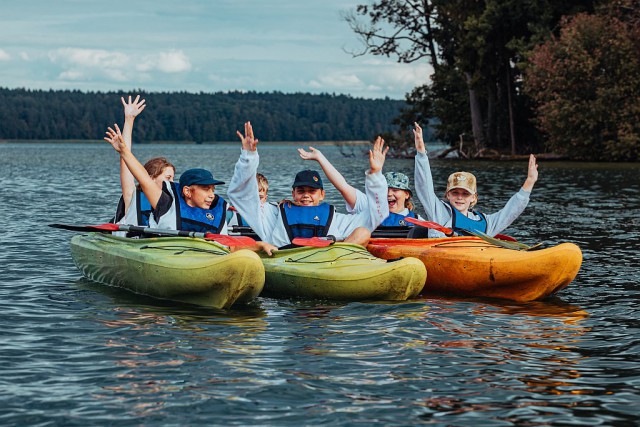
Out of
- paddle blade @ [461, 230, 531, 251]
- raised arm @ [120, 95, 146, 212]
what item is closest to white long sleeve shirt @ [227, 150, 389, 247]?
paddle blade @ [461, 230, 531, 251]

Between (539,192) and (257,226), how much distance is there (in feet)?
66.2

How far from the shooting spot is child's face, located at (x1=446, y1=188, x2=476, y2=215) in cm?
1238

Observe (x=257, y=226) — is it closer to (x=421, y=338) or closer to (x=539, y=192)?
(x=421, y=338)

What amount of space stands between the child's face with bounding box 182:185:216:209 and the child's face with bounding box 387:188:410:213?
2.18 meters

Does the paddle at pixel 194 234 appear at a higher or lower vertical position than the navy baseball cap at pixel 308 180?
lower

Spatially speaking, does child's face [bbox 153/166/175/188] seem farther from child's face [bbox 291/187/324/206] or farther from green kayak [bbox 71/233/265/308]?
child's face [bbox 291/187/324/206]

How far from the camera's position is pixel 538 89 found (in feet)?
161

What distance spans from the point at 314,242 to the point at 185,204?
1.48 metres

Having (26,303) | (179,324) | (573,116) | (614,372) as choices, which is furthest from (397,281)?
(573,116)

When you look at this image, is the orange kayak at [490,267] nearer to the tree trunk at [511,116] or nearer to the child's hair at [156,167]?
the child's hair at [156,167]

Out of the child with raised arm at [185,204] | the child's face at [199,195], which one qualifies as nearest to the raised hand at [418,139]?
the child with raised arm at [185,204]

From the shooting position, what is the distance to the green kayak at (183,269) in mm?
10266

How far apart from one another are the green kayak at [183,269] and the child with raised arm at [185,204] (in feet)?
1.30

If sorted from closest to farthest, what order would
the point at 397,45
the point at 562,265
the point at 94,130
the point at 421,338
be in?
the point at 421,338
the point at 562,265
the point at 397,45
the point at 94,130
